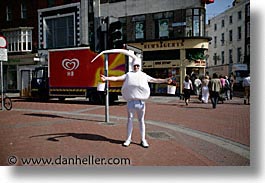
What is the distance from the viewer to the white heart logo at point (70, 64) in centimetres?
1048

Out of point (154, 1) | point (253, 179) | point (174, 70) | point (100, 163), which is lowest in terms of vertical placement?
point (253, 179)

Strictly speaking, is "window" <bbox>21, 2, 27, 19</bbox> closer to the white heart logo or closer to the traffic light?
the traffic light

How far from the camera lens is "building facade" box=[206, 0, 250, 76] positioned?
3.99m

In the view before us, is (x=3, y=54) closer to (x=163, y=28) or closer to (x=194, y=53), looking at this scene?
(x=194, y=53)

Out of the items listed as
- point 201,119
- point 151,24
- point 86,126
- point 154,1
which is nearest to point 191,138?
point 201,119

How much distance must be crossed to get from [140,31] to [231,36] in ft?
24.3

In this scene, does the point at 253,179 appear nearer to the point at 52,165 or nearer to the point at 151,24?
the point at 52,165

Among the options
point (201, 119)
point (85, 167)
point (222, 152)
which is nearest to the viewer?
point (85, 167)

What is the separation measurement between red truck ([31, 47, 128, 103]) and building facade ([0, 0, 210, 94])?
619 millimetres

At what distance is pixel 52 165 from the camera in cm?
344

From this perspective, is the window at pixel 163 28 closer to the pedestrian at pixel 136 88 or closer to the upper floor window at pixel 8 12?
the upper floor window at pixel 8 12

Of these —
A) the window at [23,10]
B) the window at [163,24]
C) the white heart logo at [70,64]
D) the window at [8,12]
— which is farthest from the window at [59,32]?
the window at [163,24]

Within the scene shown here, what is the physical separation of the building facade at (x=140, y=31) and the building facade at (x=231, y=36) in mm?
1221

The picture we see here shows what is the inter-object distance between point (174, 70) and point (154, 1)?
526 cm
